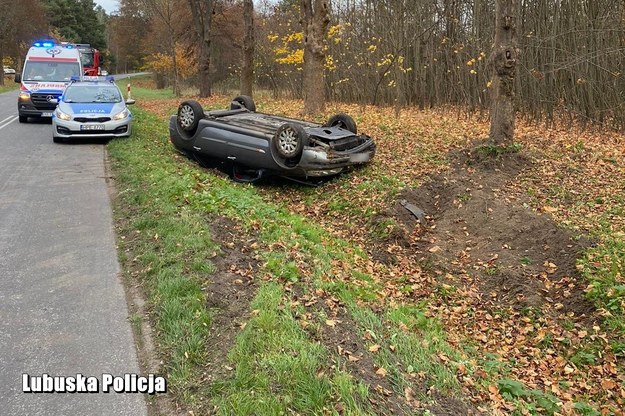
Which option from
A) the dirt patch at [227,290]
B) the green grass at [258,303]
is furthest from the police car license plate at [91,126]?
the dirt patch at [227,290]

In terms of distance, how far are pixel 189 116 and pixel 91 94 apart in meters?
Answer: 4.84

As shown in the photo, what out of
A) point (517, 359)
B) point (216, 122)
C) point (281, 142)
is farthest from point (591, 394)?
point (216, 122)

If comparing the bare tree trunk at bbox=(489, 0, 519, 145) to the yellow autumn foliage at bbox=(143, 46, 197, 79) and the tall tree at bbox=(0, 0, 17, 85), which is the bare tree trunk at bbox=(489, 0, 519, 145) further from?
the tall tree at bbox=(0, 0, 17, 85)

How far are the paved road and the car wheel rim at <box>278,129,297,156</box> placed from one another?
3074mm

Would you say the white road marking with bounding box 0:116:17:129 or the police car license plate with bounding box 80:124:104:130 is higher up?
the white road marking with bounding box 0:116:17:129

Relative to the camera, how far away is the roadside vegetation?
3.62 meters

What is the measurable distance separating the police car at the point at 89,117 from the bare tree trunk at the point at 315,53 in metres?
5.44

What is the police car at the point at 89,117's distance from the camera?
13.0m

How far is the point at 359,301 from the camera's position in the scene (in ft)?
16.8

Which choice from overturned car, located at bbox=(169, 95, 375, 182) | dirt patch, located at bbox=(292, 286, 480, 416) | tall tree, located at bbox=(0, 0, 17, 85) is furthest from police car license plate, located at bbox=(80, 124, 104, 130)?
tall tree, located at bbox=(0, 0, 17, 85)

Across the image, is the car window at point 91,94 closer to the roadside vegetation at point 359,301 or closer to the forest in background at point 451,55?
the roadside vegetation at point 359,301

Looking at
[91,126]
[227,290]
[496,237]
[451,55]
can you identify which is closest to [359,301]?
[227,290]

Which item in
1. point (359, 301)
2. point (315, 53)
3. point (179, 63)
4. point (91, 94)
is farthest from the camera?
point (179, 63)

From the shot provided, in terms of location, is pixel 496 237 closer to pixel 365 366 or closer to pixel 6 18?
pixel 365 366
